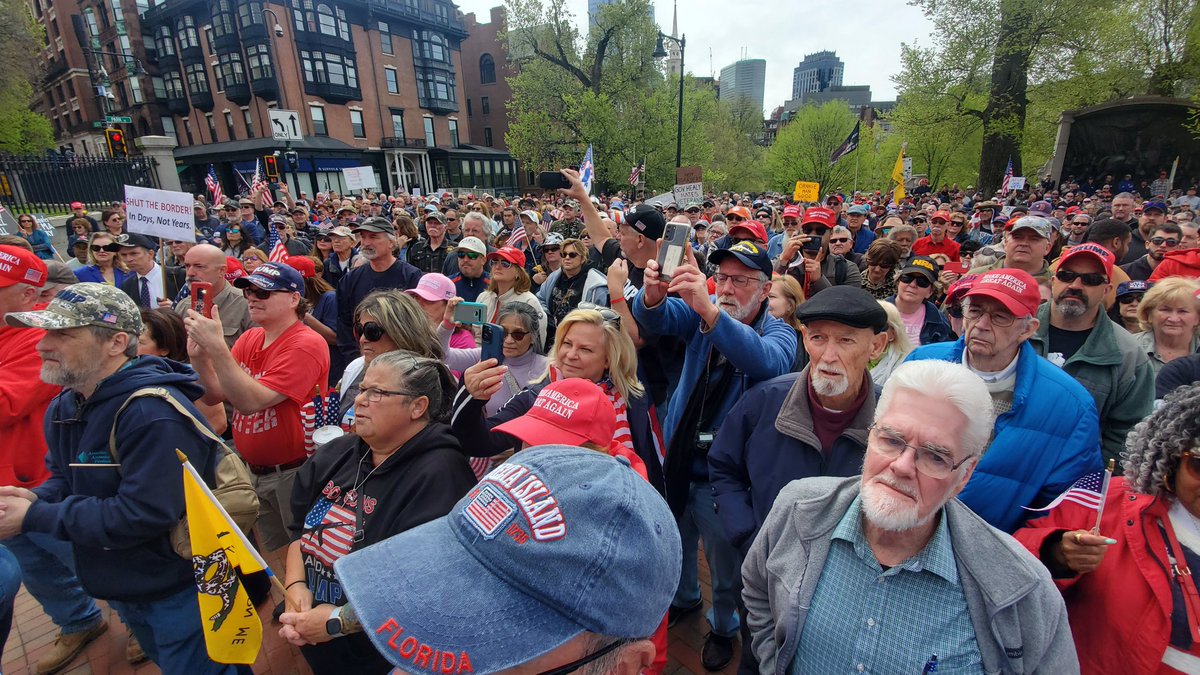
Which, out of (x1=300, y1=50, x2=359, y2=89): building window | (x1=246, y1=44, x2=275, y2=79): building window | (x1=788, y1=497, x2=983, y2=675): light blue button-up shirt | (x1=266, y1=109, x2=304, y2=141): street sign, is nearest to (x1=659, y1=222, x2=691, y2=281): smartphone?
(x1=788, y1=497, x2=983, y2=675): light blue button-up shirt

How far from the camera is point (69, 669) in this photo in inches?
129

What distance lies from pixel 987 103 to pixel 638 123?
17718 mm

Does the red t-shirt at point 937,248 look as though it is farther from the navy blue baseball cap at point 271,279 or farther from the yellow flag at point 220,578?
the yellow flag at point 220,578

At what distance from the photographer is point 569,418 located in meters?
2.30

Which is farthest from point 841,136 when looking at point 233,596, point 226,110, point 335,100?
point 233,596

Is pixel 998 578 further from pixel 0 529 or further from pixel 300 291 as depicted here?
pixel 300 291

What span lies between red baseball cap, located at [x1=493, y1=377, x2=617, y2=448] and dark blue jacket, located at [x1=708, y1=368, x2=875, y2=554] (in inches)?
23.7

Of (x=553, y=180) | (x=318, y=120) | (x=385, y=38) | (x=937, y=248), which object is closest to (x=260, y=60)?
(x=318, y=120)

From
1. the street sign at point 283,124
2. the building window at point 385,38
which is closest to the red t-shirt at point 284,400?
the street sign at point 283,124

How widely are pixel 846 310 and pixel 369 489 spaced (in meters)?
2.14

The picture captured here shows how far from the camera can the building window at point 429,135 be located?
1791 inches

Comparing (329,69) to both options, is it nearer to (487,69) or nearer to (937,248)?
(487,69)

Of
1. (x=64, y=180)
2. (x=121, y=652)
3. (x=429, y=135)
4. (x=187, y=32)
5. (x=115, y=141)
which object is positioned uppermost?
(x=187, y=32)

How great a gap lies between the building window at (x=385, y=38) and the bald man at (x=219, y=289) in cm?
4559
